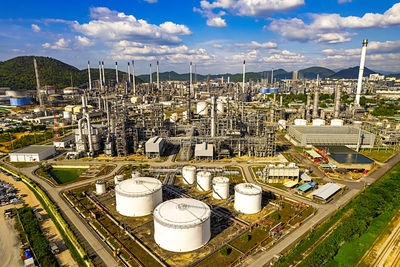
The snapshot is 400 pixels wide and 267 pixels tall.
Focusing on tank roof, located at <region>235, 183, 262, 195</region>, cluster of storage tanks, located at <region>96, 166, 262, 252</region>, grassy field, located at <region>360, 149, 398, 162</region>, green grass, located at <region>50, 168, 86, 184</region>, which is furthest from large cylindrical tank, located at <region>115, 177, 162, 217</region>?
grassy field, located at <region>360, 149, 398, 162</region>

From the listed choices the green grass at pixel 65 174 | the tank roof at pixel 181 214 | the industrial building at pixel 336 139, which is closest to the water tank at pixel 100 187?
the green grass at pixel 65 174

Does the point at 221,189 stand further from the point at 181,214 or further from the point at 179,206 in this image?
the point at 181,214

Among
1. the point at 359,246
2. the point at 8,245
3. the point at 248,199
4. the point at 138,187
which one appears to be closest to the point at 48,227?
the point at 8,245

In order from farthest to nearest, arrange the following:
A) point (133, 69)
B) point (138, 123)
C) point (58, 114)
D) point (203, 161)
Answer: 1. point (133, 69)
2. point (58, 114)
3. point (138, 123)
4. point (203, 161)

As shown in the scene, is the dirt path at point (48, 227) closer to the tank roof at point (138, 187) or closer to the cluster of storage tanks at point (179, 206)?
the cluster of storage tanks at point (179, 206)

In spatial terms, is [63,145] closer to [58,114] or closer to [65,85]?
[58,114]

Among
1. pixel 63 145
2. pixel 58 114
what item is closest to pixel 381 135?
pixel 63 145

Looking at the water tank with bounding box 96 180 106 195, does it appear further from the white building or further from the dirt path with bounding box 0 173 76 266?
the white building
